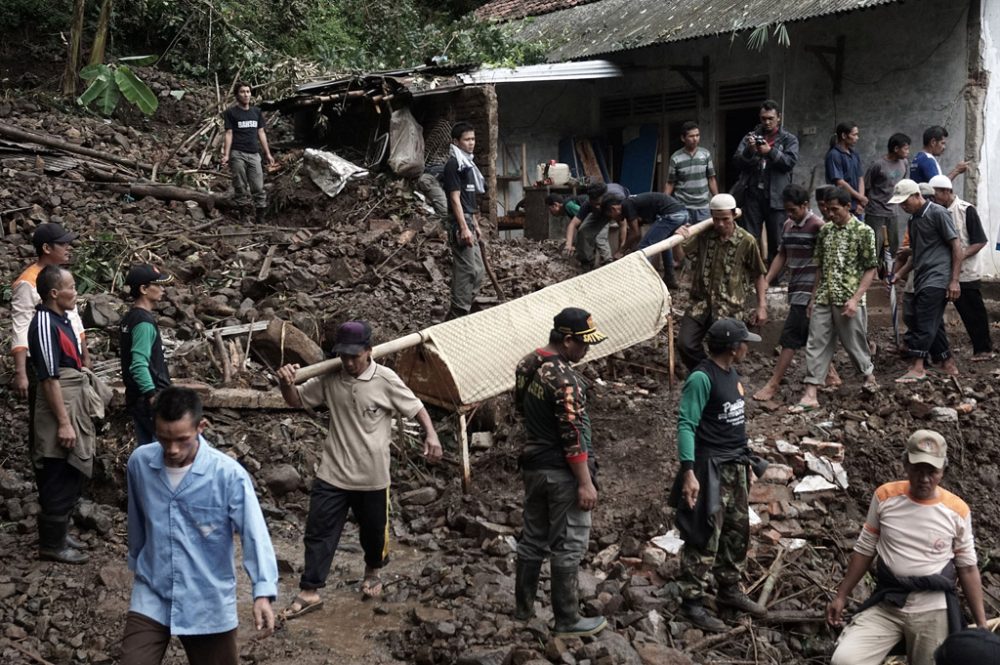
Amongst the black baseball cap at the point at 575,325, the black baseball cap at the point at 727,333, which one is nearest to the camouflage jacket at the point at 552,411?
the black baseball cap at the point at 575,325

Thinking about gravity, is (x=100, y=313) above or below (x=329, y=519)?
above

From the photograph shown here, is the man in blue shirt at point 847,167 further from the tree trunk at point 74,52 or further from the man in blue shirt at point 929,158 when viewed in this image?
the tree trunk at point 74,52

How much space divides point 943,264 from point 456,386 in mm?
4320

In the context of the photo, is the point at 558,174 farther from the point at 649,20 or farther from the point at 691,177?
the point at 691,177

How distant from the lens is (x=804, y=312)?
8086mm

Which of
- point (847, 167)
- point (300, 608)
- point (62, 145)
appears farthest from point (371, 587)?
point (62, 145)

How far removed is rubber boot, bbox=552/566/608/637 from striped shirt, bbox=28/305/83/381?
10.2 feet

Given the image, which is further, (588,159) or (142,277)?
(588,159)

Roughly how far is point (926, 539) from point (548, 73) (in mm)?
10147

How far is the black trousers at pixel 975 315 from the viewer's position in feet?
28.8

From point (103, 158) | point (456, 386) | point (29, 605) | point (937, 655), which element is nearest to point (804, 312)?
point (456, 386)

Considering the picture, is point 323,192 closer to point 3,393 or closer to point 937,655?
point 3,393

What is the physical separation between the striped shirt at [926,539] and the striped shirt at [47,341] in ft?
15.2

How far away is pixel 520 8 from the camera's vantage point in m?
17.8
